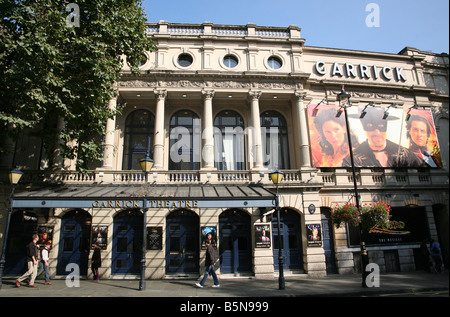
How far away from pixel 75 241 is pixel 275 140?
15201mm

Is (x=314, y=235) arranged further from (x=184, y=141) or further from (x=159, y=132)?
(x=159, y=132)

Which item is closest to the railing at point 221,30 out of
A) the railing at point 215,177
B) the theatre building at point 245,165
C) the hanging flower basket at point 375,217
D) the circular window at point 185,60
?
the theatre building at point 245,165

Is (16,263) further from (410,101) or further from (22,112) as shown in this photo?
(410,101)

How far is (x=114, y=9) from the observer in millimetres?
15453

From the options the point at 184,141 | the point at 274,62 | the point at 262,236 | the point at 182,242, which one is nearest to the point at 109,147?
the point at 184,141

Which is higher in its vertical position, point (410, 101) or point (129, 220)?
point (410, 101)

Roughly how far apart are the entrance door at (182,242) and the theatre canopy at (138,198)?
7.75 feet

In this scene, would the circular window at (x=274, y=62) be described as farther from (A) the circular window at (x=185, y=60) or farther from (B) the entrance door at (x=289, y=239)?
(B) the entrance door at (x=289, y=239)

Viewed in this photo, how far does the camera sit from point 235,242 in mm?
16297

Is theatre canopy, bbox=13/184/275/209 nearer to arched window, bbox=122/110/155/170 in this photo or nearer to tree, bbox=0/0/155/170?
tree, bbox=0/0/155/170

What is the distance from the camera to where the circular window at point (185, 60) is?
19516mm

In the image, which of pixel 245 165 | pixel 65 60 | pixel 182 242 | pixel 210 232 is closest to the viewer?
pixel 65 60

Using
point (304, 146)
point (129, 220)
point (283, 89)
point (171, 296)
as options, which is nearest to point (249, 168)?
point (304, 146)

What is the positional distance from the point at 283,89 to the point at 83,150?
13.9m
